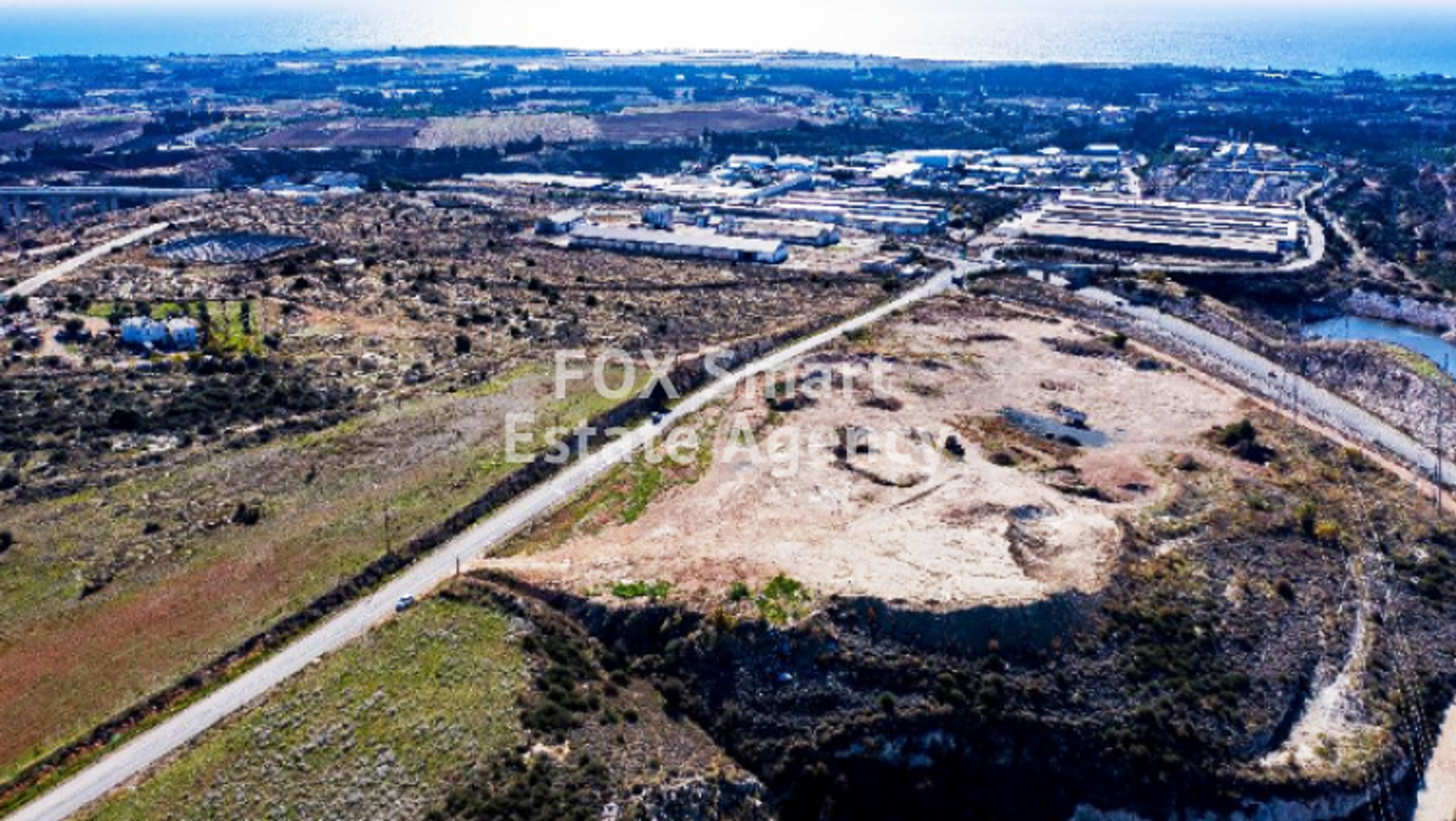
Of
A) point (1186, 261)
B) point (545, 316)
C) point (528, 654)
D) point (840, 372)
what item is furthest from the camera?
point (1186, 261)

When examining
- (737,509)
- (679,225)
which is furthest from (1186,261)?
(737,509)

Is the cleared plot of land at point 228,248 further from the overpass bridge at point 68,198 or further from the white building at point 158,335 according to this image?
the overpass bridge at point 68,198

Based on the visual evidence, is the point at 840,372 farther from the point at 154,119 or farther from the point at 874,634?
the point at 154,119

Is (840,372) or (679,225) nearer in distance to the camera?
(840,372)

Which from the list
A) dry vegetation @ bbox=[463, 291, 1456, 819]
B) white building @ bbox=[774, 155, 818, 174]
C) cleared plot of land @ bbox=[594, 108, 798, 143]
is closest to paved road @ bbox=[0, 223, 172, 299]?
dry vegetation @ bbox=[463, 291, 1456, 819]

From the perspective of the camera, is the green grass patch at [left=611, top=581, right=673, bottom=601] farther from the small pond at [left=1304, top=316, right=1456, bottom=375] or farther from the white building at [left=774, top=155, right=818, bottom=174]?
the white building at [left=774, top=155, right=818, bottom=174]

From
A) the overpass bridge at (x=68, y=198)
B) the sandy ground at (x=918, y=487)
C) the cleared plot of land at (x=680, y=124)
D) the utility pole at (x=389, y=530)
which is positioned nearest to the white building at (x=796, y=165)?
the cleared plot of land at (x=680, y=124)
